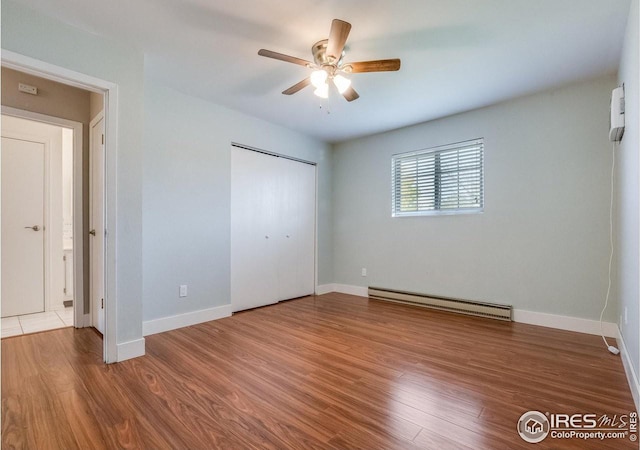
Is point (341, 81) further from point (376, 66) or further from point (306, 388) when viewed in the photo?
point (306, 388)

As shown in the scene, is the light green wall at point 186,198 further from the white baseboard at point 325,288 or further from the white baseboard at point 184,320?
the white baseboard at point 325,288

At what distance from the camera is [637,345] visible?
1700mm

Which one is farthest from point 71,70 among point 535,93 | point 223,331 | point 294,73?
point 535,93

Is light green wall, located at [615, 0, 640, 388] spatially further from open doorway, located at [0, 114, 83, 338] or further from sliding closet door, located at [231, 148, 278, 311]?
open doorway, located at [0, 114, 83, 338]

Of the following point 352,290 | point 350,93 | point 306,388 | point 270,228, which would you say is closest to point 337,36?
point 350,93

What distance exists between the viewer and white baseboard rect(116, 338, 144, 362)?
2.35 meters

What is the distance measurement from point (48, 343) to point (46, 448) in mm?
1756

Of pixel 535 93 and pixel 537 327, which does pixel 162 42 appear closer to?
pixel 535 93

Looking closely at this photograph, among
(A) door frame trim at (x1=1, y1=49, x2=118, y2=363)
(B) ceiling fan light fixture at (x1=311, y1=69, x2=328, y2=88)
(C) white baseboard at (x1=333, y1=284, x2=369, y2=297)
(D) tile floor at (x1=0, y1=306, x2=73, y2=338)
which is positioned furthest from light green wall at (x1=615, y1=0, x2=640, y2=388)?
(D) tile floor at (x1=0, y1=306, x2=73, y2=338)

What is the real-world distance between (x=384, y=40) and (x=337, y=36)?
604 mm

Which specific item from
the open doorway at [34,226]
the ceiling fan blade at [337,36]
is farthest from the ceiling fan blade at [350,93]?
the open doorway at [34,226]

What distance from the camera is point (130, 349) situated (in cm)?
240

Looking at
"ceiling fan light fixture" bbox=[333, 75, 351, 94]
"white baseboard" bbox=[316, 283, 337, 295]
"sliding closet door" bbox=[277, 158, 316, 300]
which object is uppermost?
"ceiling fan light fixture" bbox=[333, 75, 351, 94]

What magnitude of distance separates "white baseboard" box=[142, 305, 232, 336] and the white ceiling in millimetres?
2473
